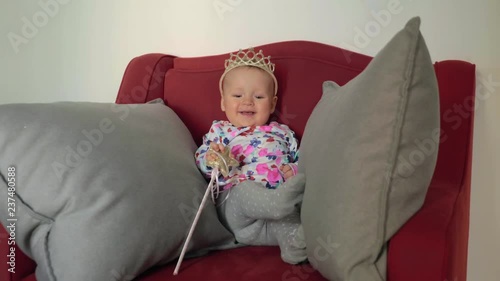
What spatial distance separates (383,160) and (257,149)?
0.58 m

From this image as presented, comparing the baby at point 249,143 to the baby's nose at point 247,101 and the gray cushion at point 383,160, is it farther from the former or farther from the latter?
the gray cushion at point 383,160

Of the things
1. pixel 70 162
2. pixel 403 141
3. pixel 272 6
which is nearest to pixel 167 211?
pixel 70 162

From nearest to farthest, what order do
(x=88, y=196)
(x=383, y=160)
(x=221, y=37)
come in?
1. (x=383, y=160)
2. (x=88, y=196)
3. (x=221, y=37)

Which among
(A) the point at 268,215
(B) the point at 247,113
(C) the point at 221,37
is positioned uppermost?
(C) the point at 221,37

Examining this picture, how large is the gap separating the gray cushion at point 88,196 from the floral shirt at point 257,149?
259 mm

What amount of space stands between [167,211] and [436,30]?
3.15 feet

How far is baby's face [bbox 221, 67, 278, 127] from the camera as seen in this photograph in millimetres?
1223

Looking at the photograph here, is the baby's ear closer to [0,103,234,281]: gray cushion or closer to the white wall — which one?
the white wall

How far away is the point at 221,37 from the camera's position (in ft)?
4.81

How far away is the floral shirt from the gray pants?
11 cm

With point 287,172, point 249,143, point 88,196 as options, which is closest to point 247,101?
point 249,143

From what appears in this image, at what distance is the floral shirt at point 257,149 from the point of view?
1146 mm

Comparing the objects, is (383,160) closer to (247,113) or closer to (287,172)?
(287,172)

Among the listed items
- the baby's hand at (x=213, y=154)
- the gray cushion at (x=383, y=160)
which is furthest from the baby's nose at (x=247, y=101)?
the gray cushion at (x=383, y=160)
